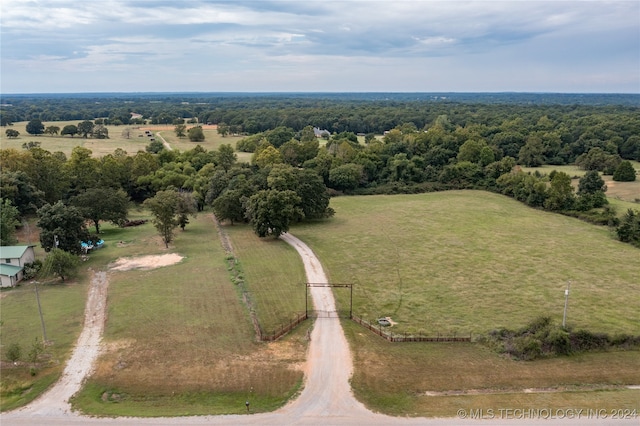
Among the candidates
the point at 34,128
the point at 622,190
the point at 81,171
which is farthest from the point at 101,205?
the point at 34,128

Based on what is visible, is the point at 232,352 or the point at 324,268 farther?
the point at 324,268

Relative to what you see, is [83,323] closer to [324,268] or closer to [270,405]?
[270,405]

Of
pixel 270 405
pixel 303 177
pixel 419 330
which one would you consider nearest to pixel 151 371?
pixel 270 405

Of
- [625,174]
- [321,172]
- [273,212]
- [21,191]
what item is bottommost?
[273,212]

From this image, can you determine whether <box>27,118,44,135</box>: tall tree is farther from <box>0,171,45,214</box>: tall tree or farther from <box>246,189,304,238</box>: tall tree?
<box>246,189,304,238</box>: tall tree

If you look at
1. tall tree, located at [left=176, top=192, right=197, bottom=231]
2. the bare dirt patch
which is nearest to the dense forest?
tall tree, located at [left=176, top=192, right=197, bottom=231]

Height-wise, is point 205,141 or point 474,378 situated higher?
point 205,141

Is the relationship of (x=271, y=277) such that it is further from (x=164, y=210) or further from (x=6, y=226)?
(x=6, y=226)
